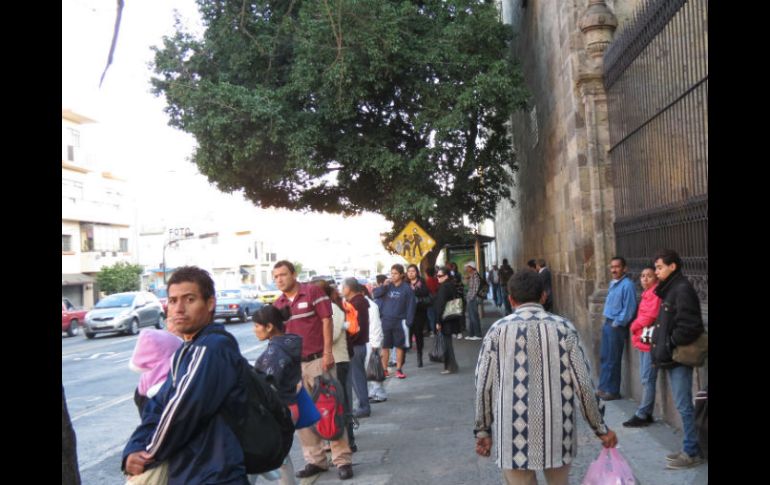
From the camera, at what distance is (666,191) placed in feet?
24.6

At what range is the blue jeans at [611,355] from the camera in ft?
27.4

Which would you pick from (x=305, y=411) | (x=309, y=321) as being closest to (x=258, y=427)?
(x=305, y=411)

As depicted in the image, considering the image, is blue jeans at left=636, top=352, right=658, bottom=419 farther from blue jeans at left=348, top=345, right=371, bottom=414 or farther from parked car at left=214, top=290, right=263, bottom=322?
parked car at left=214, top=290, right=263, bottom=322

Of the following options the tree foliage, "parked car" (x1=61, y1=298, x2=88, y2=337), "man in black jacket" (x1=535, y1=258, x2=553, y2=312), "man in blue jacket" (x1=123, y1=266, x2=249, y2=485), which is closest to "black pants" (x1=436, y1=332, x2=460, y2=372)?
"man in black jacket" (x1=535, y1=258, x2=553, y2=312)

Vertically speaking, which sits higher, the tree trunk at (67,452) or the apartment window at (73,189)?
the apartment window at (73,189)

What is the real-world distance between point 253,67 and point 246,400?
14.4 metres

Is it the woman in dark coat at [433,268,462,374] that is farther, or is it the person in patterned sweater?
the woman in dark coat at [433,268,462,374]

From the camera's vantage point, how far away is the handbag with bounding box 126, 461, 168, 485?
9.23 ft

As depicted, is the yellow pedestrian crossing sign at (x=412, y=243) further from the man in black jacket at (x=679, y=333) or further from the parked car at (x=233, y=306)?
the parked car at (x=233, y=306)

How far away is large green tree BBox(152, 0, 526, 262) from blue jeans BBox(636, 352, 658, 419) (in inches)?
347

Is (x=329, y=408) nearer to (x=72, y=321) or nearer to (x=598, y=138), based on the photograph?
(x=598, y=138)

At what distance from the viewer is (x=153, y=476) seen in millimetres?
2818

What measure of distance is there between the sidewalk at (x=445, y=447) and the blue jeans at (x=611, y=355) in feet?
0.72

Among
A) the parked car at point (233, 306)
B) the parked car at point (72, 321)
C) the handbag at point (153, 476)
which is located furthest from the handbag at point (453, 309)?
the parked car at point (72, 321)
